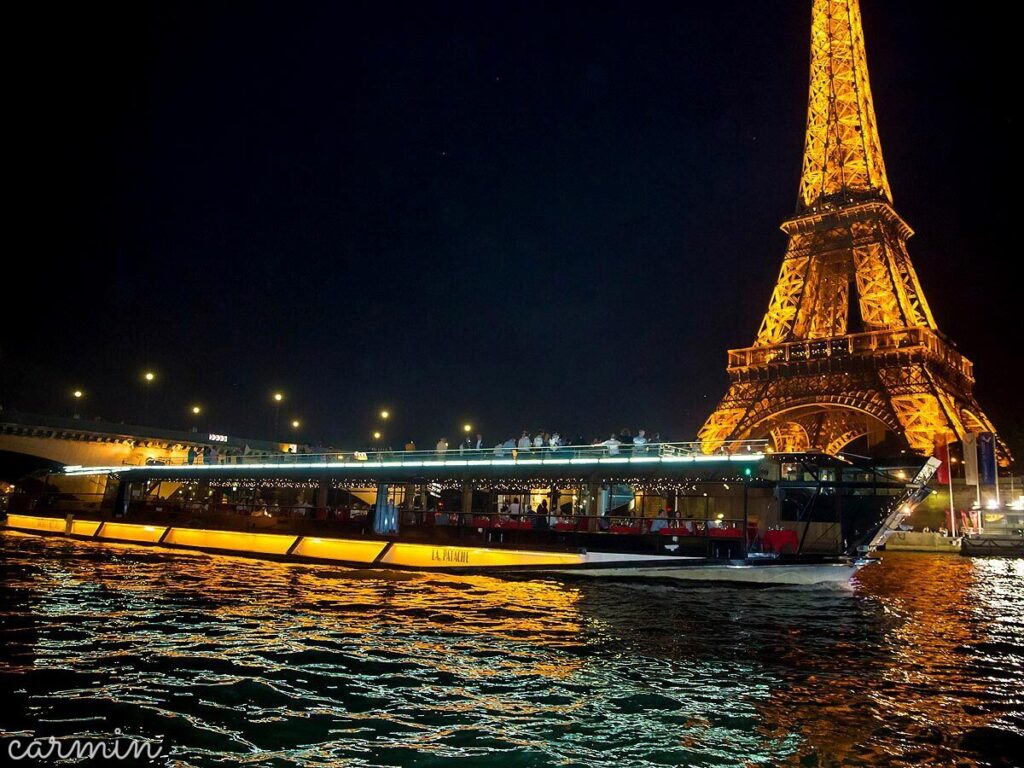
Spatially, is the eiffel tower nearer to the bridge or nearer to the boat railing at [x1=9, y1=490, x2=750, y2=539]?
the boat railing at [x1=9, y1=490, x2=750, y2=539]

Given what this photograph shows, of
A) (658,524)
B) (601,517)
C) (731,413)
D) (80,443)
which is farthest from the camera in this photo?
(80,443)

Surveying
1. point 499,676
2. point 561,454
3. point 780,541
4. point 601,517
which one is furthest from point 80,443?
point 499,676

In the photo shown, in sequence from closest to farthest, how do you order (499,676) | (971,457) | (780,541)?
(499,676) < (780,541) < (971,457)

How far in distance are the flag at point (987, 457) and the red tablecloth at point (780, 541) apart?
123 ft

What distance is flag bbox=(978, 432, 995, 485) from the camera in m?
49.6

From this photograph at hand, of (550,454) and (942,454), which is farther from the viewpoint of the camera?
A: (942,454)

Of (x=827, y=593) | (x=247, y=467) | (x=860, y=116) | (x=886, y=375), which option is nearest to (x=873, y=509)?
(x=827, y=593)

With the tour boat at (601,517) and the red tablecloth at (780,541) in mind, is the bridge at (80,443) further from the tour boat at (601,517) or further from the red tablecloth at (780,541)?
the red tablecloth at (780,541)

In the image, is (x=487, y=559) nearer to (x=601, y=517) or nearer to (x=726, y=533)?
(x=601, y=517)

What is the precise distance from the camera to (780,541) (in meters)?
21.3

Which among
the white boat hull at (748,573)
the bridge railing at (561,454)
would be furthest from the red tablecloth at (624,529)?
the bridge railing at (561,454)

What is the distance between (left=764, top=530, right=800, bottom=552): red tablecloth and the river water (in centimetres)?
345

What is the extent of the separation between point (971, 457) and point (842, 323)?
18.6 meters

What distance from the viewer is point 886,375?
51875 millimetres
